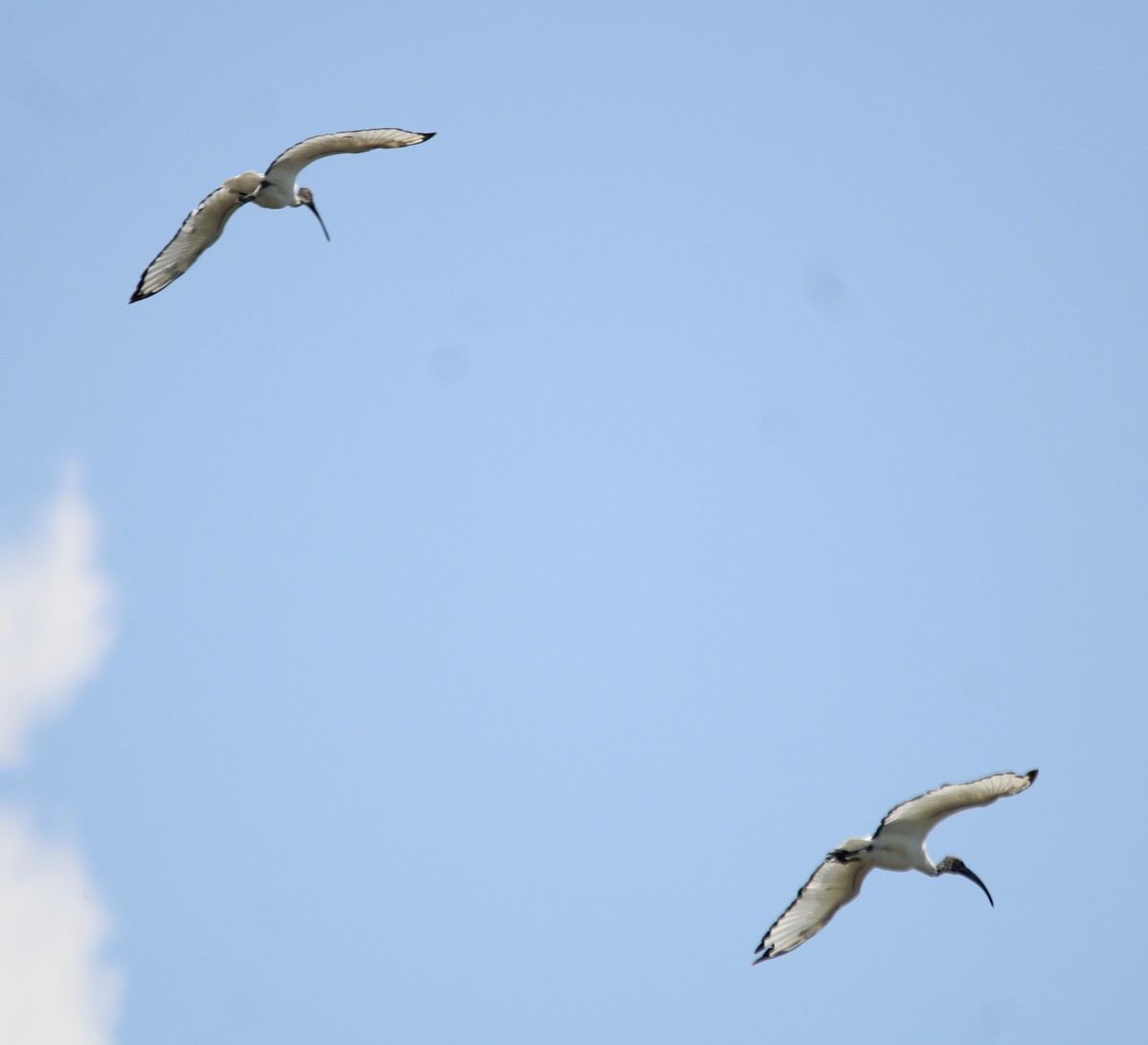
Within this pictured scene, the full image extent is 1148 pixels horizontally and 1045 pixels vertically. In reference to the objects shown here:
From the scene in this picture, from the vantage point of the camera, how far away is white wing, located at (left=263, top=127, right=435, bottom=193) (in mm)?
27000

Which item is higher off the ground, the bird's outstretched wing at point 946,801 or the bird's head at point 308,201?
the bird's head at point 308,201

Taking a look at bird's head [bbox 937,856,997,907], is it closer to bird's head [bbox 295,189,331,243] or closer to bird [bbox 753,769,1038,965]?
bird [bbox 753,769,1038,965]

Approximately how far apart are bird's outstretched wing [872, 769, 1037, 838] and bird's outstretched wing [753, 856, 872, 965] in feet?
2.64

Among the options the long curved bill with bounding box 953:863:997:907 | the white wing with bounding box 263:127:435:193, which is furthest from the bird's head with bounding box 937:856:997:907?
the white wing with bounding box 263:127:435:193

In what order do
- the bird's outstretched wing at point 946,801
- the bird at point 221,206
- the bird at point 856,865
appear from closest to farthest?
the bird's outstretched wing at point 946,801
the bird at point 856,865
the bird at point 221,206

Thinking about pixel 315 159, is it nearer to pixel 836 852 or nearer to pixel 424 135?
pixel 424 135

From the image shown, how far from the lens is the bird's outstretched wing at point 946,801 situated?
882 inches

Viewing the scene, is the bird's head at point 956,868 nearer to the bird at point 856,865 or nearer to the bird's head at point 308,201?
the bird at point 856,865

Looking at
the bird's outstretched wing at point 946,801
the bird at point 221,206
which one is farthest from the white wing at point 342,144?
the bird's outstretched wing at point 946,801

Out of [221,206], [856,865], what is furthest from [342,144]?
[856,865]

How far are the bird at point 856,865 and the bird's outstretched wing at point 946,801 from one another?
13 millimetres

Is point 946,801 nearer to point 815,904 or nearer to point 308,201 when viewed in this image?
point 815,904

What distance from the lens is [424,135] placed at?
2719 cm

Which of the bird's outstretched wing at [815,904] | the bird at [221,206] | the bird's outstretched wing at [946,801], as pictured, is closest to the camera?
the bird's outstretched wing at [946,801]
